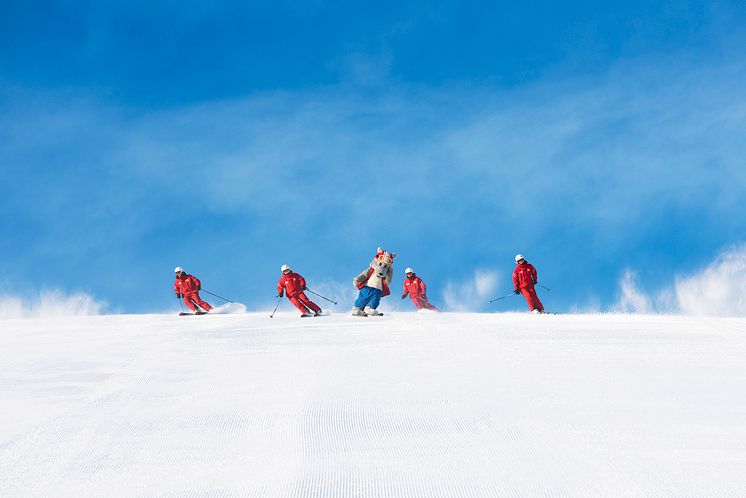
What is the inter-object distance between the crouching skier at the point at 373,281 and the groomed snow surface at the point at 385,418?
6596mm

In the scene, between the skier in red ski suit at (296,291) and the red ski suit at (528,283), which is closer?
the skier in red ski suit at (296,291)

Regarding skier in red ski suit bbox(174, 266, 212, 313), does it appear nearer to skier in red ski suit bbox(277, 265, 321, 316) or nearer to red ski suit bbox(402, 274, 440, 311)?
skier in red ski suit bbox(277, 265, 321, 316)

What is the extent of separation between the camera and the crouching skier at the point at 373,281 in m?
16.9

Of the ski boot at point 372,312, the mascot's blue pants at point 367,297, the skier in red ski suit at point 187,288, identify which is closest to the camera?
the ski boot at point 372,312

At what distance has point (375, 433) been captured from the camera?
4988 mm

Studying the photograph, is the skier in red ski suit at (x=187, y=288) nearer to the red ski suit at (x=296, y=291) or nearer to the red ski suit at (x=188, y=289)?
the red ski suit at (x=188, y=289)

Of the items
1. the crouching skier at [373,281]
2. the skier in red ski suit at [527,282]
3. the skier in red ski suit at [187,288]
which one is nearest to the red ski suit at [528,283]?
the skier in red ski suit at [527,282]

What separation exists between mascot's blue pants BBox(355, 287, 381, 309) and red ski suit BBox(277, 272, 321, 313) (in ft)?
4.09

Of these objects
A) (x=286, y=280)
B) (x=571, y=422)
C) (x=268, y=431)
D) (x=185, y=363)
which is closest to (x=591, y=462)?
(x=571, y=422)

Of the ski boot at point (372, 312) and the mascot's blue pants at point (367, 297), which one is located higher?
the mascot's blue pants at point (367, 297)

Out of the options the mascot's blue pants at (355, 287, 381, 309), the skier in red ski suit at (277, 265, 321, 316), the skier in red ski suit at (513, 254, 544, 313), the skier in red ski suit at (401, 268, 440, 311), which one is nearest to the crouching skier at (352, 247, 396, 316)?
the mascot's blue pants at (355, 287, 381, 309)

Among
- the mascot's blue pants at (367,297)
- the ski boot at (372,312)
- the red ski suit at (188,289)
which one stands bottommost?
the ski boot at (372,312)

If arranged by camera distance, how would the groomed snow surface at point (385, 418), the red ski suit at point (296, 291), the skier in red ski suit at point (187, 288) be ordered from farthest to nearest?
1. the skier in red ski suit at point (187, 288)
2. the red ski suit at point (296, 291)
3. the groomed snow surface at point (385, 418)

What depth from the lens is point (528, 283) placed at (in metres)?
18.4
